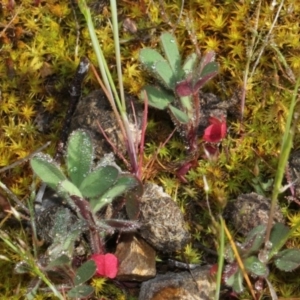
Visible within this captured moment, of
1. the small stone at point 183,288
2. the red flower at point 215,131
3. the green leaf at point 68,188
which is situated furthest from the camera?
the red flower at point 215,131

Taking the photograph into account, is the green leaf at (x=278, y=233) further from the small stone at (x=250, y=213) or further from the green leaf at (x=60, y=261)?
the green leaf at (x=60, y=261)

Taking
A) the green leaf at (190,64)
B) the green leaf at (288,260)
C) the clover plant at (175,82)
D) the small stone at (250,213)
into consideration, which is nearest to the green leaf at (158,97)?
the clover plant at (175,82)

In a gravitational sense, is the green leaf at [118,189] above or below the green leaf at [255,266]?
above

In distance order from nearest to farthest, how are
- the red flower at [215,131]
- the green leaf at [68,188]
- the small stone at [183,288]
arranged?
the green leaf at [68,188] → the small stone at [183,288] → the red flower at [215,131]

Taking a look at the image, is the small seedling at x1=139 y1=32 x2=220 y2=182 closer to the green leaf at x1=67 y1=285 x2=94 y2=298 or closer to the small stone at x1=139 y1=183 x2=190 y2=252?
the small stone at x1=139 y1=183 x2=190 y2=252

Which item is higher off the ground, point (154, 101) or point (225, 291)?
point (154, 101)

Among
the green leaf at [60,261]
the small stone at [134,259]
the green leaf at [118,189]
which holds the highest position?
the green leaf at [118,189]

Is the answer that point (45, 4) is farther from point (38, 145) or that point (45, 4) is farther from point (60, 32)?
point (38, 145)

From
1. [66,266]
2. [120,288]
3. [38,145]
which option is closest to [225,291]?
[120,288]
